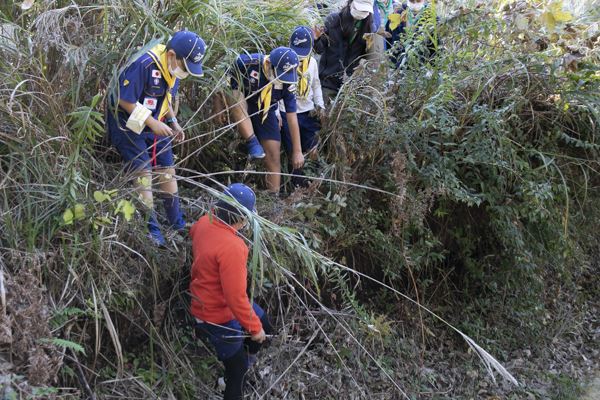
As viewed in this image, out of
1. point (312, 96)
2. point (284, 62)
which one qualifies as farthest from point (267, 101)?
point (312, 96)

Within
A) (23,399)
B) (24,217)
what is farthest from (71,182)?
(23,399)

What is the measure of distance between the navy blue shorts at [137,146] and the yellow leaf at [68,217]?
732mm

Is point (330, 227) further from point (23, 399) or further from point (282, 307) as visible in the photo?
point (23, 399)

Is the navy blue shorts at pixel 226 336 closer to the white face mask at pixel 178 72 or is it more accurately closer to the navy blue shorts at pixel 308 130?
the white face mask at pixel 178 72

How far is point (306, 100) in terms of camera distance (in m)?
5.52

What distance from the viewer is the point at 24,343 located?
3.27 meters

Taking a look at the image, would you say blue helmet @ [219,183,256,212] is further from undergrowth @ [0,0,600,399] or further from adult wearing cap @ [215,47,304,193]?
adult wearing cap @ [215,47,304,193]

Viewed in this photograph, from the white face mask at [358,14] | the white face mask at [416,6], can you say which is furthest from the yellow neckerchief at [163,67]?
the white face mask at [416,6]

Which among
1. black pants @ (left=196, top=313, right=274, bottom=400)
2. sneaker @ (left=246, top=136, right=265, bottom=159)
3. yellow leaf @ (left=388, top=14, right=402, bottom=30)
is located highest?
yellow leaf @ (left=388, top=14, right=402, bottom=30)

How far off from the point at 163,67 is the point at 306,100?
1531 mm

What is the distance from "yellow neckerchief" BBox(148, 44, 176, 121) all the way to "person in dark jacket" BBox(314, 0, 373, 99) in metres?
1.80

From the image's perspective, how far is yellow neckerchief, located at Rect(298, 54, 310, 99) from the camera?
5328mm

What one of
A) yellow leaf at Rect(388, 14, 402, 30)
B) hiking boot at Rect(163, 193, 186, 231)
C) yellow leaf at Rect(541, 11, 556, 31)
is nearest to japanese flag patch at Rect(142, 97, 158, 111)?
hiking boot at Rect(163, 193, 186, 231)

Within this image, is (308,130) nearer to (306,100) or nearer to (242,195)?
(306,100)
